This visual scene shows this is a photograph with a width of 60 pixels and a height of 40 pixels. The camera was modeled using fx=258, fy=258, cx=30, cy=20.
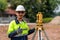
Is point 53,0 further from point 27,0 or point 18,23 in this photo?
point 18,23

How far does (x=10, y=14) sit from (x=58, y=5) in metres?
7.23

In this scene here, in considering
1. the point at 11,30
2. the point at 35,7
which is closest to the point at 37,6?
the point at 35,7

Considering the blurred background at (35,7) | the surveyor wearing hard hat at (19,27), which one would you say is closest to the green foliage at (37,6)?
the blurred background at (35,7)

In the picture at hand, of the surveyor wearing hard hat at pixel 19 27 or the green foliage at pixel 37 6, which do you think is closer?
the surveyor wearing hard hat at pixel 19 27

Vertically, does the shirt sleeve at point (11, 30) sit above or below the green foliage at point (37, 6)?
above

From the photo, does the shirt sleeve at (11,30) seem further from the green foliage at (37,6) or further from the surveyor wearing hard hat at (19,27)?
the green foliage at (37,6)

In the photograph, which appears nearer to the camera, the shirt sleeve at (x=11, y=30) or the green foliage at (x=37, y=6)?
the shirt sleeve at (x=11, y=30)

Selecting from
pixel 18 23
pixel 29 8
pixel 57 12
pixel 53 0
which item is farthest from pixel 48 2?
pixel 18 23

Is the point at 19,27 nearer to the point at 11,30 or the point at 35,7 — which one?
the point at 11,30

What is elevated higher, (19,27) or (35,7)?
(19,27)

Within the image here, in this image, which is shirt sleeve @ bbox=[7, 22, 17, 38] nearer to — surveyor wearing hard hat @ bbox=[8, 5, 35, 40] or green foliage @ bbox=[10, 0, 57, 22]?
surveyor wearing hard hat @ bbox=[8, 5, 35, 40]

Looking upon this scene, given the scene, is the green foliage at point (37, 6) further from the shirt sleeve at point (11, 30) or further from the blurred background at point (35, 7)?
the shirt sleeve at point (11, 30)

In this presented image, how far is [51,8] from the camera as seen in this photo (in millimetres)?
35469

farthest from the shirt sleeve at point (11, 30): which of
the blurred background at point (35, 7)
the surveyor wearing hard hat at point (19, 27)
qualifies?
the blurred background at point (35, 7)
